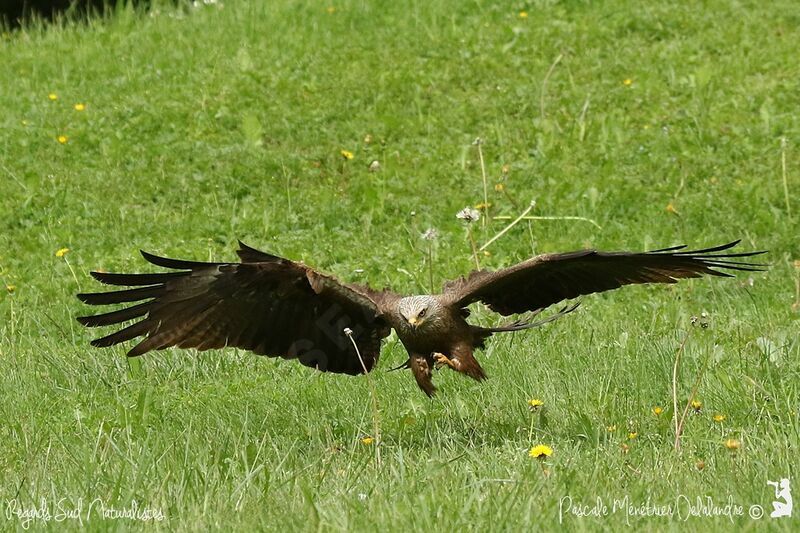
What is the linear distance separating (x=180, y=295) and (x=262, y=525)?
1.67 metres

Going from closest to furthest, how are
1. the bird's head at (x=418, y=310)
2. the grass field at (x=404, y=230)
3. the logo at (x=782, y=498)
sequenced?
1. the logo at (x=782, y=498)
2. the grass field at (x=404, y=230)
3. the bird's head at (x=418, y=310)

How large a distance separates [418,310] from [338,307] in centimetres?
40

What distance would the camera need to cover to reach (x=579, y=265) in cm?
571

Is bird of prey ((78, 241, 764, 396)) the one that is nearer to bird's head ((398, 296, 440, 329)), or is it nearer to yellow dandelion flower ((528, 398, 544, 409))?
bird's head ((398, 296, 440, 329))

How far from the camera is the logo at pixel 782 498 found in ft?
12.9

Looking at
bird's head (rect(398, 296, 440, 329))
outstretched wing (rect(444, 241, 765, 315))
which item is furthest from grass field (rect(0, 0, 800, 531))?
bird's head (rect(398, 296, 440, 329))

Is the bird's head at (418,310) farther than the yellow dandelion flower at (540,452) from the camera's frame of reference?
Yes

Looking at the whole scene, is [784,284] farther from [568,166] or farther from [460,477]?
[460,477]

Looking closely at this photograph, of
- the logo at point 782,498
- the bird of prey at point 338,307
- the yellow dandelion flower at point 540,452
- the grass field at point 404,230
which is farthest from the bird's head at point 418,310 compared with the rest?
the logo at point 782,498

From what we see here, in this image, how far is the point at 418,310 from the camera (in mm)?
5535

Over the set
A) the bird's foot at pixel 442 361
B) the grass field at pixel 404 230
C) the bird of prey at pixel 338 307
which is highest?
the bird of prey at pixel 338 307

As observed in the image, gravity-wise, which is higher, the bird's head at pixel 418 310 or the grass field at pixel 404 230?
the bird's head at pixel 418 310

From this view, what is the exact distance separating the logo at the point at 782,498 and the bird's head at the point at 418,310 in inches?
70.9

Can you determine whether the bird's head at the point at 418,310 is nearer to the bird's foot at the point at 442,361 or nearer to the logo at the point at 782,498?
the bird's foot at the point at 442,361
